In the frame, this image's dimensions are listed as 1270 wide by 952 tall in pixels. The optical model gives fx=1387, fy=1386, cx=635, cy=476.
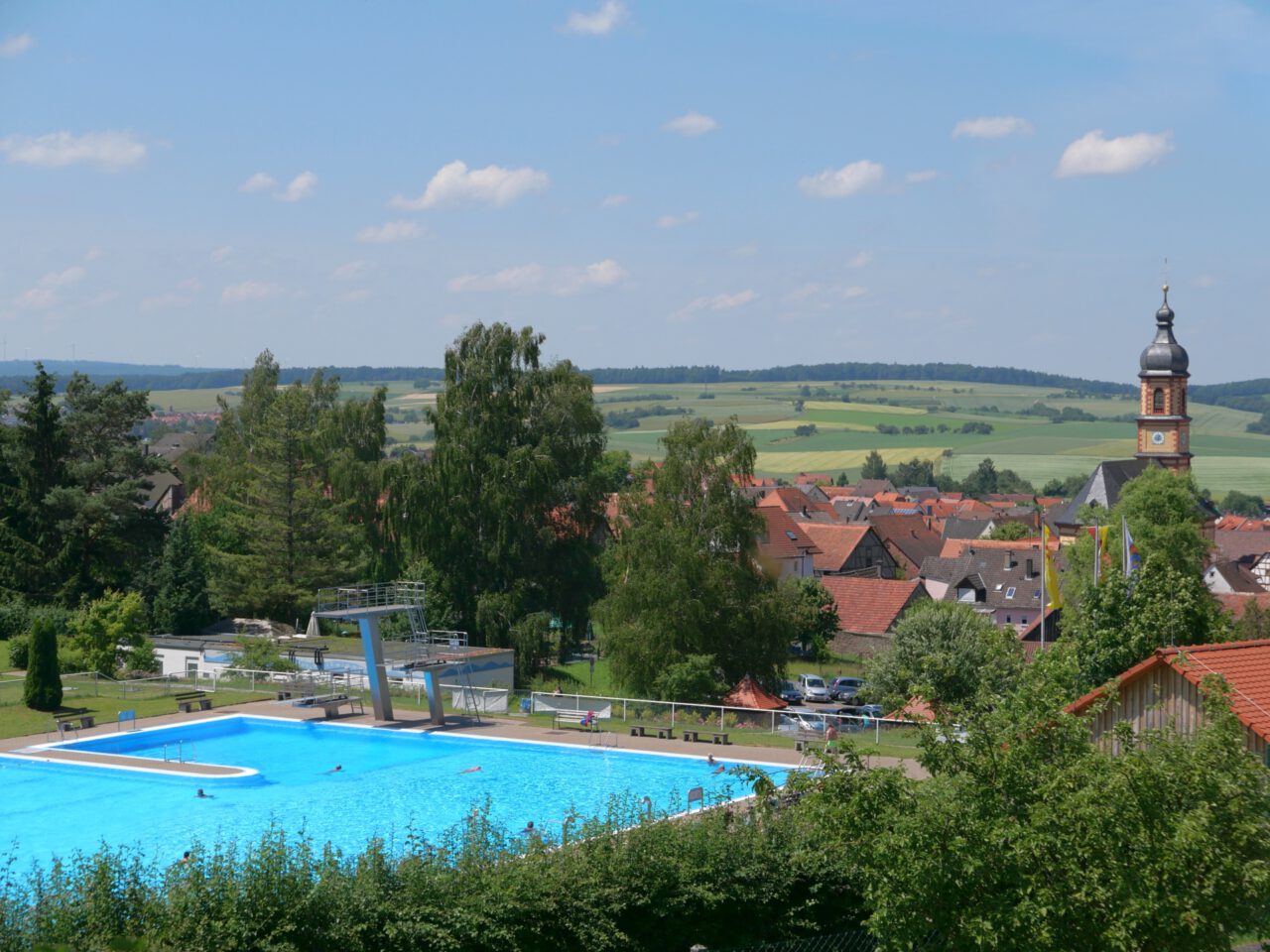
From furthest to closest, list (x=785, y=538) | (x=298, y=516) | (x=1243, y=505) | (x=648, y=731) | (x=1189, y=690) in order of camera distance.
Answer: (x=1243, y=505) < (x=785, y=538) < (x=298, y=516) < (x=648, y=731) < (x=1189, y=690)

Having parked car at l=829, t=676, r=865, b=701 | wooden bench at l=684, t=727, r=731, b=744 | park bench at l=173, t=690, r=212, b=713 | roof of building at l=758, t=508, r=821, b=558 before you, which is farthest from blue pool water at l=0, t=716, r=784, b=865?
roof of building at l=758, t=508, r=821, b=558

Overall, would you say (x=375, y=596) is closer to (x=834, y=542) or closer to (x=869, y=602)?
(x=869, y=602)

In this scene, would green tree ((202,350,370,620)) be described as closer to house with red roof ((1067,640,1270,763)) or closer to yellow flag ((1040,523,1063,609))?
yellow flag ((1040,523,1063,609))

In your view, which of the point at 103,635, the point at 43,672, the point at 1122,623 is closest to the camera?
the point at 1122,623

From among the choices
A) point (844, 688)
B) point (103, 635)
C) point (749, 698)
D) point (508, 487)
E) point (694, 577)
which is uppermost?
point (508, 487)

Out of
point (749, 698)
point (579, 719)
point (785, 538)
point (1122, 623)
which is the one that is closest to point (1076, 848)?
point (1122, 623)

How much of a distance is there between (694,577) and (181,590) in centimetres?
2013

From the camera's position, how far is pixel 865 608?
68.9 metres

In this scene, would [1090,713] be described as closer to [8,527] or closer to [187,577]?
[187,577]

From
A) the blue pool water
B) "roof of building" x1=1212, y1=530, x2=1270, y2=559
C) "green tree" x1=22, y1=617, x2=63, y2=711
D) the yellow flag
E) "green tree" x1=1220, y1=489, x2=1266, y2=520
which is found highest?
the yellow flag

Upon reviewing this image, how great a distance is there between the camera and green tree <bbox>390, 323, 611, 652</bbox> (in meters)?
48.0

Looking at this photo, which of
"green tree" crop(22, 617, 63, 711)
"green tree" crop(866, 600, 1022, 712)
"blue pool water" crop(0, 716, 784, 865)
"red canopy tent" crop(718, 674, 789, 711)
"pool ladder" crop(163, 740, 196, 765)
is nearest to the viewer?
"blue pool water" crop(0, 716, 784, 865)

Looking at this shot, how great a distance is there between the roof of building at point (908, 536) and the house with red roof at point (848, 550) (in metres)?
10.0

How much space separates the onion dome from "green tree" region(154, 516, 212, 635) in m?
76.5
